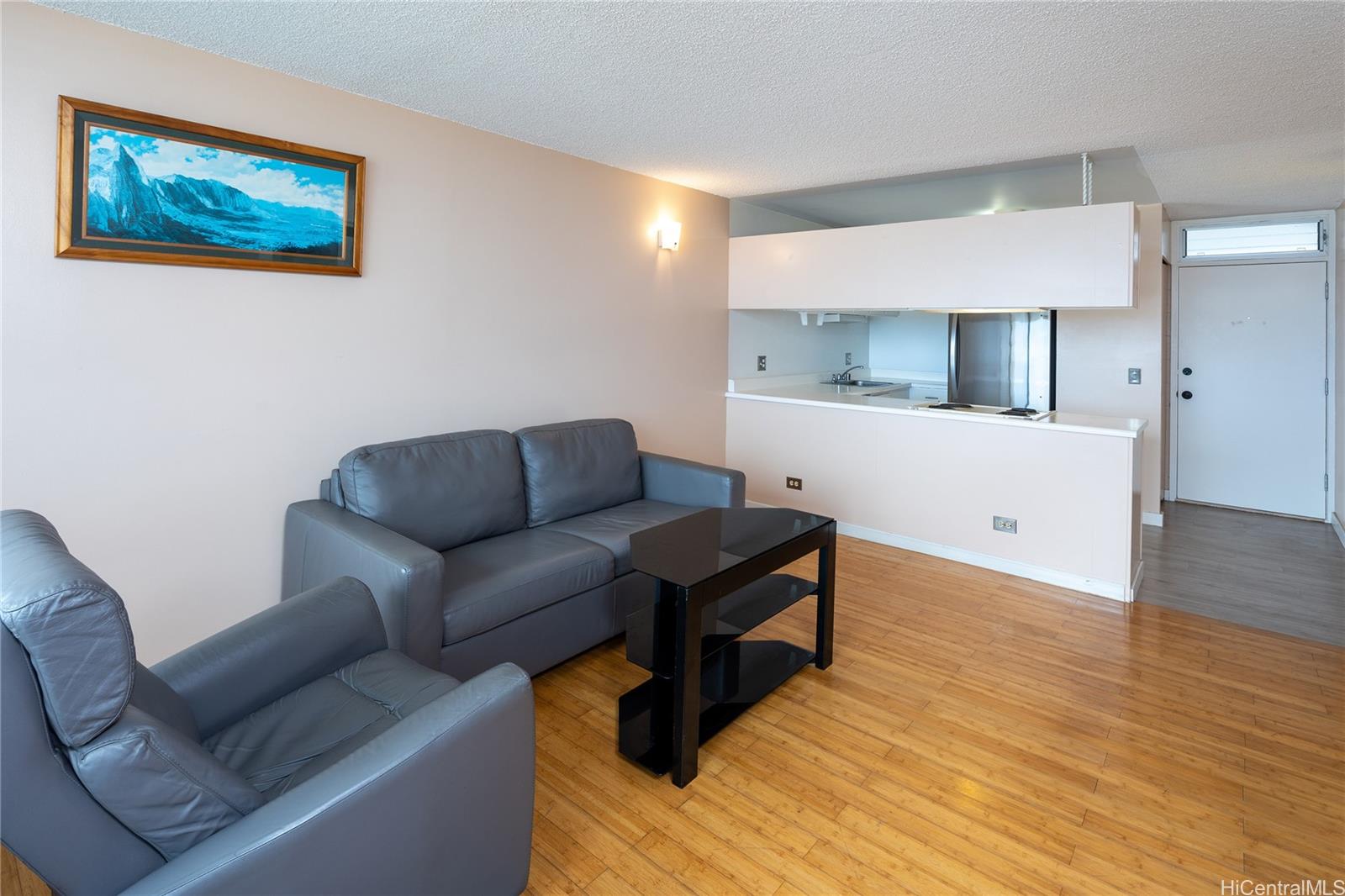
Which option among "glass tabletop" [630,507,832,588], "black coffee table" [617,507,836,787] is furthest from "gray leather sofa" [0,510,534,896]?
"glass tabletop" [630,507,832,588]

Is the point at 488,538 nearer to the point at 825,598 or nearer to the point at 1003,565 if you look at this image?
the point at 825,598

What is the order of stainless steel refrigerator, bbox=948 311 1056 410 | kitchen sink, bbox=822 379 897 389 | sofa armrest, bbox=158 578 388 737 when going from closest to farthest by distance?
sofa armrest, bbox=158 578 388 737 → stainless steel refrigerator, bbox=948 311 1056 410 → kitchen sink, bbox=822 379 897 389

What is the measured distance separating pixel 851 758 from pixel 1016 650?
1209mm

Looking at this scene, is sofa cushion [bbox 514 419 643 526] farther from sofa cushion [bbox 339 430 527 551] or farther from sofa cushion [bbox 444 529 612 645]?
sofa cushion [bbox 444 529 612 645]

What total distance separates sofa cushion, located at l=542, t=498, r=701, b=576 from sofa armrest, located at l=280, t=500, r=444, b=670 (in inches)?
32.2

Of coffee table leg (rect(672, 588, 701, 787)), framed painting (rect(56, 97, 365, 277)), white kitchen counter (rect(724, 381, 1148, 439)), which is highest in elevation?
framed painting (rect(56, 97, 365, 277))

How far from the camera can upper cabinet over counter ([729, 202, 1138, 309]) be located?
361cm

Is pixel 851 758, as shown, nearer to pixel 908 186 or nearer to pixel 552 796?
pixel 552 796

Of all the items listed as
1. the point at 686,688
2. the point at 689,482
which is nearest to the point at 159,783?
the point at 686,688

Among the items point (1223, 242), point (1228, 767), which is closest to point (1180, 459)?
point (1223, 242)

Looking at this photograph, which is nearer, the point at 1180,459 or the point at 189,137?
the point at 189,137

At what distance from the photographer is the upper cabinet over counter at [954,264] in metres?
3.61

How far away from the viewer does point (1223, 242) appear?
535 cm
